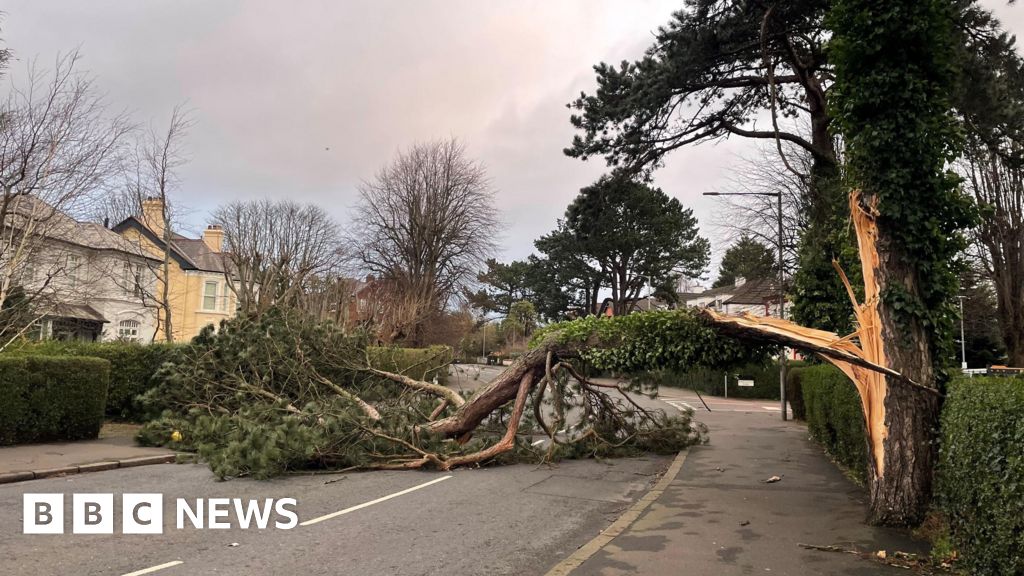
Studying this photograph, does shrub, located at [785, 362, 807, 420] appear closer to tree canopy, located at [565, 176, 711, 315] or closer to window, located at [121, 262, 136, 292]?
tree canopy, located at [565, 176, 711, 315]

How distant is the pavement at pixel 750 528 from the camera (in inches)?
229

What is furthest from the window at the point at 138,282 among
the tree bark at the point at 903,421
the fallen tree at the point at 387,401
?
the tree bark at the point at 903,421

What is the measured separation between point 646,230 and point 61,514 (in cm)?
4212

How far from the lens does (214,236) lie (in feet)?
155

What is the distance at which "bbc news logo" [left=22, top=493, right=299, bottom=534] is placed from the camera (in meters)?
7.04

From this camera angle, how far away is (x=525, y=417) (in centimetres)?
1391

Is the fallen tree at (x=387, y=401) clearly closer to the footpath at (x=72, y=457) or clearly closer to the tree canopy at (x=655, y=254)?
the footpath at (x=72, y=457)

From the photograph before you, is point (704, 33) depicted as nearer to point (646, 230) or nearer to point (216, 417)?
point (216, 417)

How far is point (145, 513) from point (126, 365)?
9.73 m

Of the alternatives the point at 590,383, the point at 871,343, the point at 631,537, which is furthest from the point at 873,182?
the point at 590,383

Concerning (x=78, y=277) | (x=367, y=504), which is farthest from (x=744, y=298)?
(x=367, y=504)

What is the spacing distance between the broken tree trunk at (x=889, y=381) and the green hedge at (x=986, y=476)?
1.07 meters

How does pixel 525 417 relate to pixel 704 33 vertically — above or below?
below

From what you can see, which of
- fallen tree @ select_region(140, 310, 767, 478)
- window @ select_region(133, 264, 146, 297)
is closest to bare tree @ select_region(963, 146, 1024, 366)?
fallen tree @ select_region(140, 310, 767, 478)
